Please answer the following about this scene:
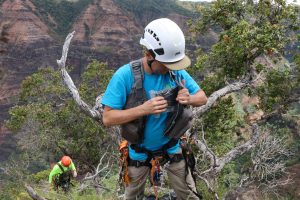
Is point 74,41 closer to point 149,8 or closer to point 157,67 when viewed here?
point 149,8

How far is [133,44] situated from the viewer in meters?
99.4

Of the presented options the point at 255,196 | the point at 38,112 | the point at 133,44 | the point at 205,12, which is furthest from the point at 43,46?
the point at 255,196

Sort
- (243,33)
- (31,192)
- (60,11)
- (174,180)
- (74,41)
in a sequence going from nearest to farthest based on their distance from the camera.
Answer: (174,180)
(31,192)
(243,33)
(60,11)
(74,41)

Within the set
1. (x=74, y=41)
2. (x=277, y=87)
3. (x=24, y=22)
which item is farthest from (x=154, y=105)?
(x=74, y=41)

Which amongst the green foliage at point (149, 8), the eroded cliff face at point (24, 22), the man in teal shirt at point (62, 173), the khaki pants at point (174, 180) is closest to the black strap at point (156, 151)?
the khaki pants at point (174, 180)

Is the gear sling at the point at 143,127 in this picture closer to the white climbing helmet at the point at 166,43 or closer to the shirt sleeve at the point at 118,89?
the shirt sleeve at the point at 118,89

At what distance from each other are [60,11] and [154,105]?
99.7 metres

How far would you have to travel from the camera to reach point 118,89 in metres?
3.33

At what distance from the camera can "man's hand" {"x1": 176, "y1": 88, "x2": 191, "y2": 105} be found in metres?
3.32

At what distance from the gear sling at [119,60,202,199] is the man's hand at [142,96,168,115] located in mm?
184

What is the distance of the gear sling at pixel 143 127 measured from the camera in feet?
11.1

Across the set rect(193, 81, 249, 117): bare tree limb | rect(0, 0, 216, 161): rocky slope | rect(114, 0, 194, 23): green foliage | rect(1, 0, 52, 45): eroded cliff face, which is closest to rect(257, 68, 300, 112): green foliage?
rect(193, 81, 249, 117): bare tree limb

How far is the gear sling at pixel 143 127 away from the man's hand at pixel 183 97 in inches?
2.1

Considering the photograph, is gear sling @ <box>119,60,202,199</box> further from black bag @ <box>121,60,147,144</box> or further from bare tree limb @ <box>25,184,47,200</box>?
bare tree limb @ <box>25,184,47,200</box>
